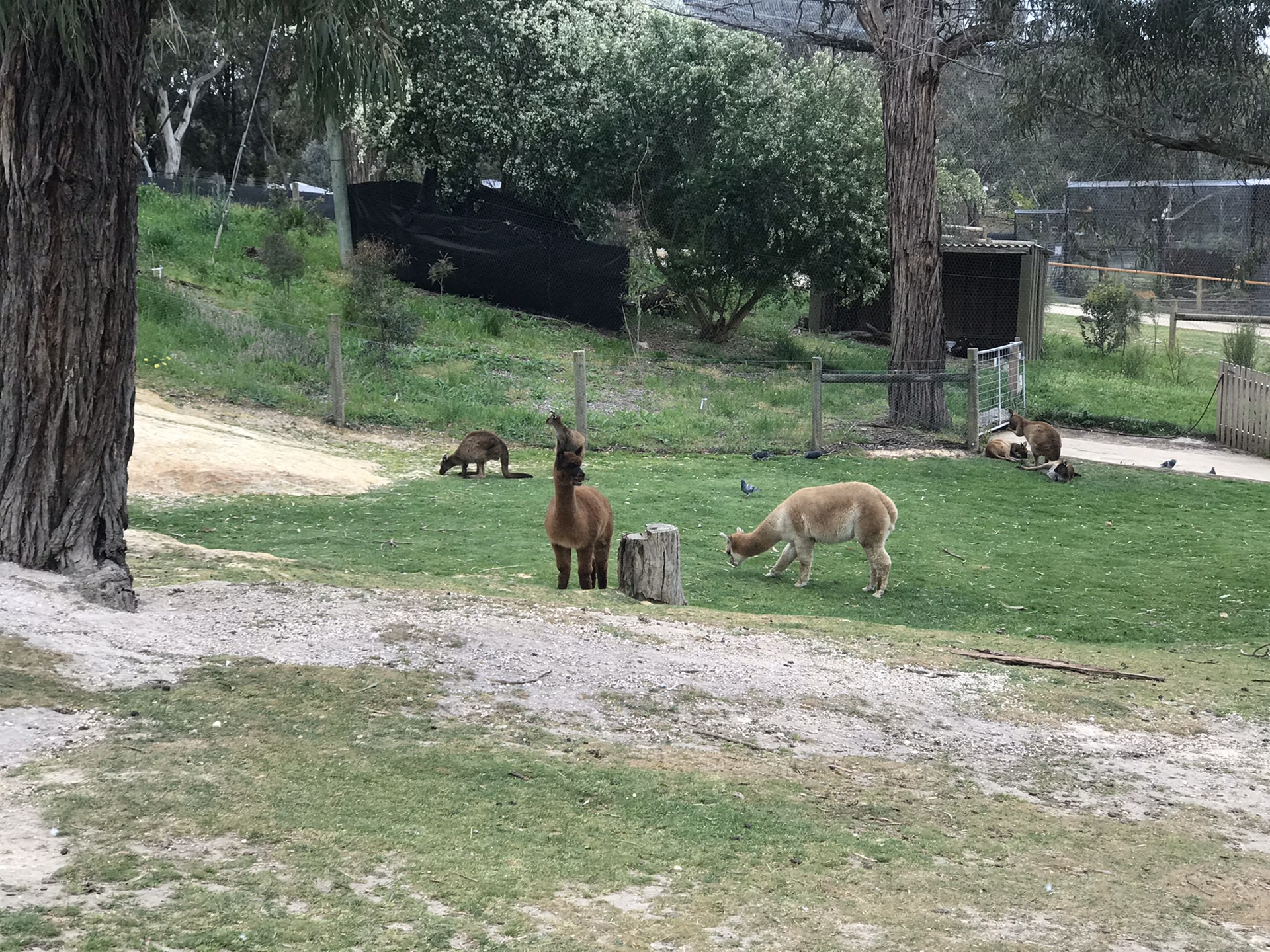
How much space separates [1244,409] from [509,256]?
51.2ft

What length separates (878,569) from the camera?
11148 mm

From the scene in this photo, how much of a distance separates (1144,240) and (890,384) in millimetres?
22732

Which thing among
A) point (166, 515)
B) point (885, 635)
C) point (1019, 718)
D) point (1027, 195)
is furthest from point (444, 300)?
point (1027, 195)

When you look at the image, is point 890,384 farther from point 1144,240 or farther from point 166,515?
point 1144,240

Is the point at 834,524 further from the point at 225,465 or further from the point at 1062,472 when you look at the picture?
the point at 1062,472

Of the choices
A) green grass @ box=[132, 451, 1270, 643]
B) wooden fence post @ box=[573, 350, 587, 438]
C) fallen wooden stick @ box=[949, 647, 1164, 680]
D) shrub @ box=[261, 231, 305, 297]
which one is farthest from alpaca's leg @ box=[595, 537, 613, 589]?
shrub @ box=[261, 231, 305, 297]

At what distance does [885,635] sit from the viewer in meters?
8.96

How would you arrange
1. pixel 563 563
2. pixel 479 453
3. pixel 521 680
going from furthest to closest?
pixel 479 453 < pixel 563 563 < pixel 521 680

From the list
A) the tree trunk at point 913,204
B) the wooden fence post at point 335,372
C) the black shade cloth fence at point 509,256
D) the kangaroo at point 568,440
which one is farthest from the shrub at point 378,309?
the kangaroo at point 568,440

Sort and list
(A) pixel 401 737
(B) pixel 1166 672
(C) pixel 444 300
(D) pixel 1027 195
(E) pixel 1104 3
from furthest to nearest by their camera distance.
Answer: (D) pixel 1027 195
(C) pixel 444 300
(E) pixel 1104 3
(B) pixel 1166 672
(A) pixel 401 737

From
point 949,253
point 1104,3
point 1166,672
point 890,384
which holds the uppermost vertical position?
point 1104,3

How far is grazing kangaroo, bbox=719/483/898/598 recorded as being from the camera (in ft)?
36.2

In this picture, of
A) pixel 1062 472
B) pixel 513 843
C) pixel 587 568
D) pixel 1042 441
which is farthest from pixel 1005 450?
pixel 513 843

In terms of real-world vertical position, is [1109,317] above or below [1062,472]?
above
